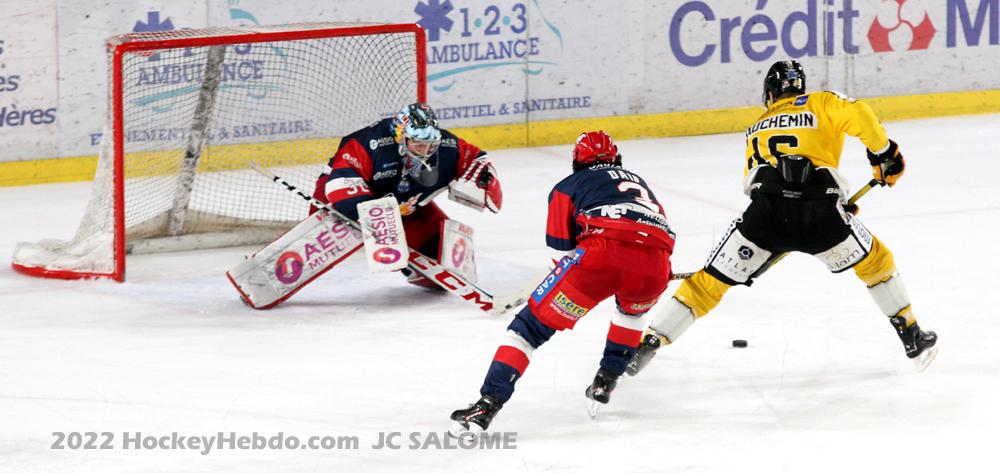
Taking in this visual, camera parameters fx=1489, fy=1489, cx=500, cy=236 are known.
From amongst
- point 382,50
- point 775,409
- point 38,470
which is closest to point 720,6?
point 382,50

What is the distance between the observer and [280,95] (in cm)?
814

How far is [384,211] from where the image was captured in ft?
19.6

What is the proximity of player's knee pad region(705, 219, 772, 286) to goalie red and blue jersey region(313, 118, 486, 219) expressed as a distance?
5.28ft

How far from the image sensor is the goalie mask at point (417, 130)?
5.89 m

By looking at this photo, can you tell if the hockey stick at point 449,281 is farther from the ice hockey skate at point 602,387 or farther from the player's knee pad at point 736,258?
the ice hockey skate at point 602,387

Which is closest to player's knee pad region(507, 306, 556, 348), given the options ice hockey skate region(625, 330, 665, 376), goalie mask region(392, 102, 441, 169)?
ice hockey skate region(625, 330, 665, 376)

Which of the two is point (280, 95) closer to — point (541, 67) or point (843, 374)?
point (541, 67)

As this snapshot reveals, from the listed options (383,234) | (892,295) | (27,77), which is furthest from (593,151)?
(27,77)

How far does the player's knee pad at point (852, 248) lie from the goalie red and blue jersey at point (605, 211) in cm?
66

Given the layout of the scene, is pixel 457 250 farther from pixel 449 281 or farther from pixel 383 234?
pixel 383 234

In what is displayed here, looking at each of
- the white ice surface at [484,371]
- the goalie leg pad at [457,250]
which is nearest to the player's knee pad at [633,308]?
the white ice surface at [484,371]

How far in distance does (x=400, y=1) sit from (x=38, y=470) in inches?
216

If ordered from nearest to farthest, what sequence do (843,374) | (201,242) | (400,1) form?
1. (843,374)
2. (201,242)
3. (400,1)

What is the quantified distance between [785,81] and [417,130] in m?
1.57
